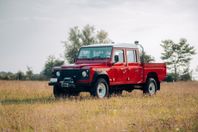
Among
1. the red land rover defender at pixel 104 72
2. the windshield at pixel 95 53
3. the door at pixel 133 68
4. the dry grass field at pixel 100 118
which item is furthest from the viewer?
the door at pixel 133 68

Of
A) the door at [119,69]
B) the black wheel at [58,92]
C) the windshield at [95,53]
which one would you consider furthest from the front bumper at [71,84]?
the windshield at [95,53]

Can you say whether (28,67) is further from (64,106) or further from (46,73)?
(64,106)

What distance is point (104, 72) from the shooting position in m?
15.2

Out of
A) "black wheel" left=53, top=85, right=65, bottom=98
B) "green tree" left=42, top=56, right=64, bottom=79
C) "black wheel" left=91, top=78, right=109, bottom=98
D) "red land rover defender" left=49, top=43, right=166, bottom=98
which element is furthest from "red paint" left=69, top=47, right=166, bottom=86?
"green tree" left=42, top=56, right=64, bottom=79

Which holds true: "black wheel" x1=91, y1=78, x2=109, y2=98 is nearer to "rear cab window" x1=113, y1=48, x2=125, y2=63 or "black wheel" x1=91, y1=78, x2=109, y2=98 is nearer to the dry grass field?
"rear cab window" x1=113, y1=48, x2=125, y2=63

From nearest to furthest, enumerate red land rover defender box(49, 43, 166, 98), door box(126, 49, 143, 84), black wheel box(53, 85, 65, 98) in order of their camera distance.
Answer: red land rover defender box(49, 43, 166, 98), black wheel box(53, 85, 65, 98), door box(126, 49, 143, 84)

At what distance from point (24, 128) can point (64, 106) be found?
3926 mm

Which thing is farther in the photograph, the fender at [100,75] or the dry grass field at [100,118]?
the fender at [100,75]

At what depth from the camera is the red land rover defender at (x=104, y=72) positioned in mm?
14812

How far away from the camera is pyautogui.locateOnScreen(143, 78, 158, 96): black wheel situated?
59.2ft

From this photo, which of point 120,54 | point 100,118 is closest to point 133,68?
point 120,54

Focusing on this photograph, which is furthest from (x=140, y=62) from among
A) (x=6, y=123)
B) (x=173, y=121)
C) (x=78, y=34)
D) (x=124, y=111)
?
(x=78, y=34)

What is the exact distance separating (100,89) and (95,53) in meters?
1.71

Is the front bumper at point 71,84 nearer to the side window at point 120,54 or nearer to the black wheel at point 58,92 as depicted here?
the black wheel at point 58,92
